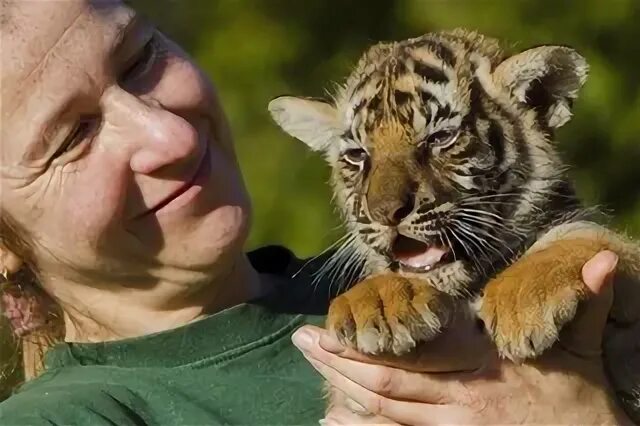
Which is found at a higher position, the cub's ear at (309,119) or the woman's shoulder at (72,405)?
the cub's ear at (309,119)

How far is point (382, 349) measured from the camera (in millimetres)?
1993

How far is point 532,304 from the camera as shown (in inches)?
78.0

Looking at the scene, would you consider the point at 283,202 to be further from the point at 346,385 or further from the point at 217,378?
the point at 346,385

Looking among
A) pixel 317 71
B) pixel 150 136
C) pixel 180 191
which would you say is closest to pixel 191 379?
pixel 180 191

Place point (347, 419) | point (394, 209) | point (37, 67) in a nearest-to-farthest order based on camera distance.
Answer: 1. point (394, 209)
2. point (347, 419)
3. point (37, 67)

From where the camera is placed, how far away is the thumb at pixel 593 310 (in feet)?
6.64

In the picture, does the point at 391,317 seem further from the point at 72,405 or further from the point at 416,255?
the point at 72,405

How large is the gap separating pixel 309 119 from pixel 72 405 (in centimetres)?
73

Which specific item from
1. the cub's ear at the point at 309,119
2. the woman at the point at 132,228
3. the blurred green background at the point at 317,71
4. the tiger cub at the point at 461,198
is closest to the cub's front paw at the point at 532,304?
the tiger cub at the point at 461,198

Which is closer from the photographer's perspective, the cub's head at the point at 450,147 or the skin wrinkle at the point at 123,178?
the cub's head at the point at 450,147

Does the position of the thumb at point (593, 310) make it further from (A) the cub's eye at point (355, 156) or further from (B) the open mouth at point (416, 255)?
(A) the cub's eye at point (355, 156)

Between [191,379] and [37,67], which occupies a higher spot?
[37,67]

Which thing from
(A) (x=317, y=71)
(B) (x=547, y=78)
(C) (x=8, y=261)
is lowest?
(C) (x=8, y=261)

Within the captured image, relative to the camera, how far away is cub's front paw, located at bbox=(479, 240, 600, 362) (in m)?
1.98
